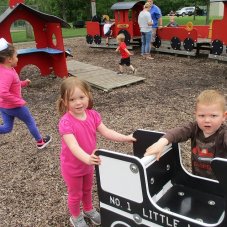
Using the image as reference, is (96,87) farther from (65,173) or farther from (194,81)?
(65,173)

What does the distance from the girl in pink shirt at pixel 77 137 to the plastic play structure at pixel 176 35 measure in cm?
630

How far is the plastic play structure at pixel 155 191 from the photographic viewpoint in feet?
5.85

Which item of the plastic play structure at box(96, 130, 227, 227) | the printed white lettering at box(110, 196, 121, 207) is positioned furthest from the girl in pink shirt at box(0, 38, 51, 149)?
the printed white lettering at box(110, 196, 121, 207)

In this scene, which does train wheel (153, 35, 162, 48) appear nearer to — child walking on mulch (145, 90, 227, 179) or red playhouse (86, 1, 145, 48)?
red playhouse (86, 1, 145, 48)

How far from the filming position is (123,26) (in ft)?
35.2

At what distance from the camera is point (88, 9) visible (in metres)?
32.7

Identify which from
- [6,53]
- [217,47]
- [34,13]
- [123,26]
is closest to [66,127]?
[6,53]

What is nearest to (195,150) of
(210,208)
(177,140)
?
(177,140)

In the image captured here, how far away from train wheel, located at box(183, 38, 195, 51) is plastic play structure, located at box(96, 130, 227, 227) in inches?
280

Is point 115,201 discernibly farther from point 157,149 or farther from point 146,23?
point 146,23

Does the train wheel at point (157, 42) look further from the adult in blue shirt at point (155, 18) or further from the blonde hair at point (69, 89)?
the blonde hair at point (69, 89)

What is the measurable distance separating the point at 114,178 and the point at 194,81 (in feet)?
16.7

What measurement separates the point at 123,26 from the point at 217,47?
12.6 ft

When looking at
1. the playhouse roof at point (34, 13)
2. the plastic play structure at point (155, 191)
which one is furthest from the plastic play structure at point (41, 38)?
the plastic play structure at point (155, 191)
